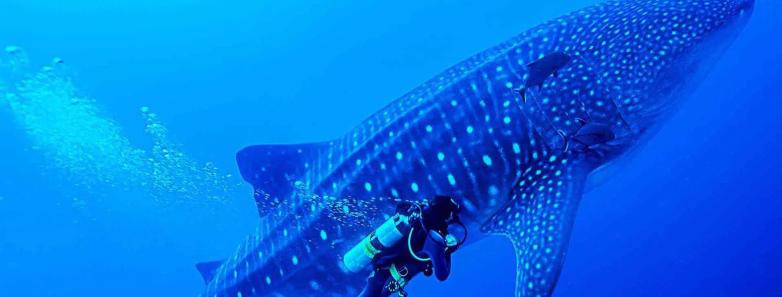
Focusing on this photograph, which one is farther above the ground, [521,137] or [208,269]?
[208,269]

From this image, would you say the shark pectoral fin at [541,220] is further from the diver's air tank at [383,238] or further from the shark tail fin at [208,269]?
the shark tail fin at [208,269]

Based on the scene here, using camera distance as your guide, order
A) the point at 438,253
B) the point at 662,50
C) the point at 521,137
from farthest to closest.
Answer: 1. the point at 521,137
2. the point at 662,50
3. the point at 438,253

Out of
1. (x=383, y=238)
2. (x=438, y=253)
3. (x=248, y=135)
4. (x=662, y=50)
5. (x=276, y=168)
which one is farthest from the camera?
(x=248, y=135)

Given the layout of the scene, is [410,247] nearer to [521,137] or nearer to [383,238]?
[383,238]

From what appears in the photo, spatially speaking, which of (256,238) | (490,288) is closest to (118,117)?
(490,288)

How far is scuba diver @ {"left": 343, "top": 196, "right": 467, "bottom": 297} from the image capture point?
3893mm

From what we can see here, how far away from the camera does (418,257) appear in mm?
3926

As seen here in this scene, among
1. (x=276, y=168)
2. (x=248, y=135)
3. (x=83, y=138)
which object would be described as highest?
(x=248, y=135)

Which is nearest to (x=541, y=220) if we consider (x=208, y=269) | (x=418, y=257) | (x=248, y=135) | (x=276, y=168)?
(x=418, y=257)

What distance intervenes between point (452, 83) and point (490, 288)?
15.7 m

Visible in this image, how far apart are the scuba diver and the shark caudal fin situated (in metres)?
1.41

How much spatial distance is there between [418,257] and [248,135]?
1505 inches

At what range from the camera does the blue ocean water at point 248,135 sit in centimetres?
1756

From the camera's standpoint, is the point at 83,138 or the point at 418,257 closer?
the point at 418,257
